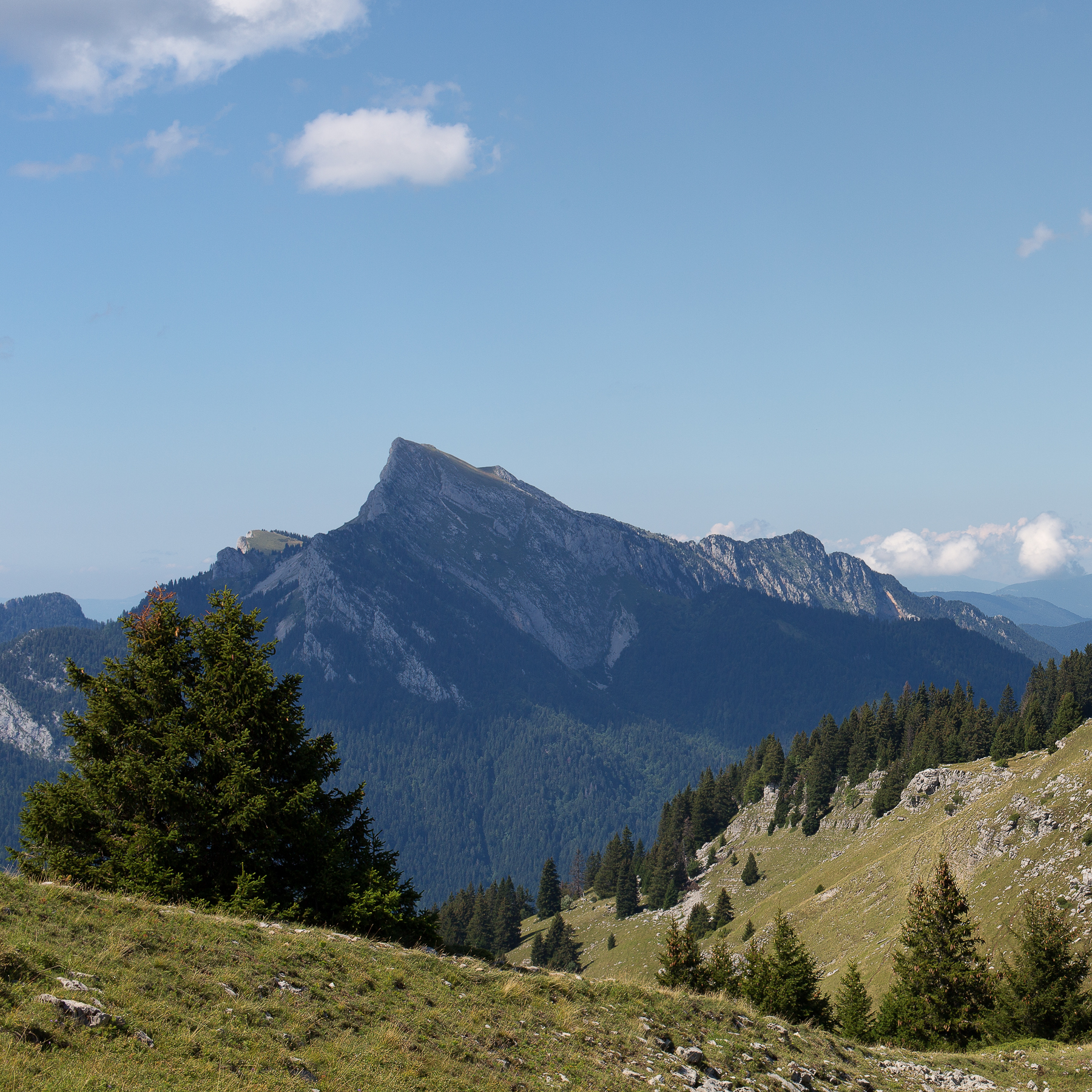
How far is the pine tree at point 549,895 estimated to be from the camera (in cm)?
16675

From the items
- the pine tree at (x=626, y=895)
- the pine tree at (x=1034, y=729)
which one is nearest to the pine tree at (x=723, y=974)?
the pine tree at (x=1034, y=729)

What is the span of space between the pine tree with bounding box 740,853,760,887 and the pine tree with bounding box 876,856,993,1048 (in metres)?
93.8

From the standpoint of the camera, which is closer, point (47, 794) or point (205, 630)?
point (47, 794)

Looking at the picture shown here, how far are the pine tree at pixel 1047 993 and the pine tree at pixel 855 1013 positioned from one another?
7.19 m

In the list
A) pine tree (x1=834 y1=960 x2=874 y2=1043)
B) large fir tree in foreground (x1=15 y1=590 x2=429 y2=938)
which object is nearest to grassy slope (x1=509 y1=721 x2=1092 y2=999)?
pine tree (x1=834 y1=960 x2=874 y2=1043)

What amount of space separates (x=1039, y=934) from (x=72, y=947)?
48221 millimetres

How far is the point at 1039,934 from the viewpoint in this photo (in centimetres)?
4541

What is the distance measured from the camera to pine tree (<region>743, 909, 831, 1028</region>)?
44.8 metres

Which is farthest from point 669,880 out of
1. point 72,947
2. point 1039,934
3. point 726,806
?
point 72,947

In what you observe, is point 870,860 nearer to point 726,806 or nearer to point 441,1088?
point 726,806

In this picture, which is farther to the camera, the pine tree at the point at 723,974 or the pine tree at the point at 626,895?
the pine tree at the point at 626,895

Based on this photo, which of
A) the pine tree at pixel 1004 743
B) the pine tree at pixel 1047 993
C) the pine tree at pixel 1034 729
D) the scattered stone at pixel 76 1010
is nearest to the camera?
the scattered stone at pixel 76 1010

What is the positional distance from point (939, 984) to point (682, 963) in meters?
13.7

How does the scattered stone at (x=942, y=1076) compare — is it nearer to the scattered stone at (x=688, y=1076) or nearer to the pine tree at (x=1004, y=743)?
the scattered stone at (x=688, y=1076)
